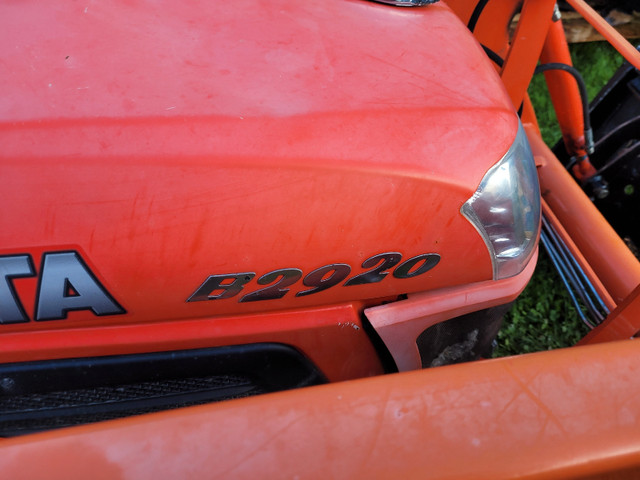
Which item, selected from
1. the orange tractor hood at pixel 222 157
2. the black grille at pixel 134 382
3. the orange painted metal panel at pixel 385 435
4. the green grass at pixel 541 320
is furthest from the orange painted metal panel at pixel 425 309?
the green grass at pixel 541 320

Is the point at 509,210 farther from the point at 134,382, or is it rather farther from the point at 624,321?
the point at 134,382

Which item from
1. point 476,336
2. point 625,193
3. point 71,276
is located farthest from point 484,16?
point 71,276

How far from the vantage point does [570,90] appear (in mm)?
1844

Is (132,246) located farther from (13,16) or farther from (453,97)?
(453,97)

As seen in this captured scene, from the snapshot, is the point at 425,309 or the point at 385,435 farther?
the point at 425,309

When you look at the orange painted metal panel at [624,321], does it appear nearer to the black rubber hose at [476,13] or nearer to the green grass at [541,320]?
the green grass at [541,320]

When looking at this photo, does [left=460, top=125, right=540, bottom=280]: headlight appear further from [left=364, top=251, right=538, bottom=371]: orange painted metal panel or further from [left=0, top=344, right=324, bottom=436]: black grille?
[left=0, top=344, right=324, bottom=436]: black grille

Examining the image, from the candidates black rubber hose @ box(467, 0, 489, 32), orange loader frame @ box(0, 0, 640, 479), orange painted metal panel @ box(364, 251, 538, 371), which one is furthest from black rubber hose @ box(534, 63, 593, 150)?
orange loader frame @ box(0, 0, 640, 479)

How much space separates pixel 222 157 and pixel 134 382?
45cm

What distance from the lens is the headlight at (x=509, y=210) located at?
952 mm

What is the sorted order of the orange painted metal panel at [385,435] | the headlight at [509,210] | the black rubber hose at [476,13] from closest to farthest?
the orange painted metal panel at [385,435], the headlight at [509,210], the black rubber hose at [476,13]

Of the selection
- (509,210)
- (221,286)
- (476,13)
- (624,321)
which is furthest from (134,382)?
(476,13)

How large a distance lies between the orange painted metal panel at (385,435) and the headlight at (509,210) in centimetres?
28

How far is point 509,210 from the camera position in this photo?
3.24 ft
